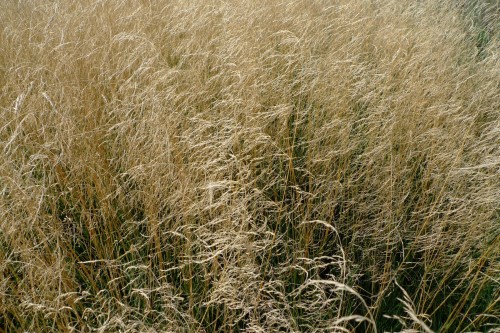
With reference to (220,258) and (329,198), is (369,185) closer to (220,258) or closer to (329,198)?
(329,198)

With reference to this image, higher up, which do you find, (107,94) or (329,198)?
(107,94)

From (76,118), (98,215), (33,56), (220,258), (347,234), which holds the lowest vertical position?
(347,234)

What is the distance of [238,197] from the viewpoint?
1559 millimetres

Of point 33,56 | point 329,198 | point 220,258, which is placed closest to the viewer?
point 220,258

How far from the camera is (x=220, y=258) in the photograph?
1.49 m

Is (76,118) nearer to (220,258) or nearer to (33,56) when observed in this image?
(33,56)

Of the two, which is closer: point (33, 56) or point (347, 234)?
point (347, 234)

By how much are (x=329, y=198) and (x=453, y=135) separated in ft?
2.16

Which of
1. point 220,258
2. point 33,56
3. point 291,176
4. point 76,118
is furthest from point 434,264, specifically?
point 33,56

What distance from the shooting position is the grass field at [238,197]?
1312 mm

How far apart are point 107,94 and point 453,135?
149 centimetres

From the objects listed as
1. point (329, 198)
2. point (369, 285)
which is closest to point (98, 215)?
point (329, 198)

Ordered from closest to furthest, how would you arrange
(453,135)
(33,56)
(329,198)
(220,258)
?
(220,258)
(329,198)
(453,135)
(33,56)

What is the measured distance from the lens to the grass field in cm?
131
